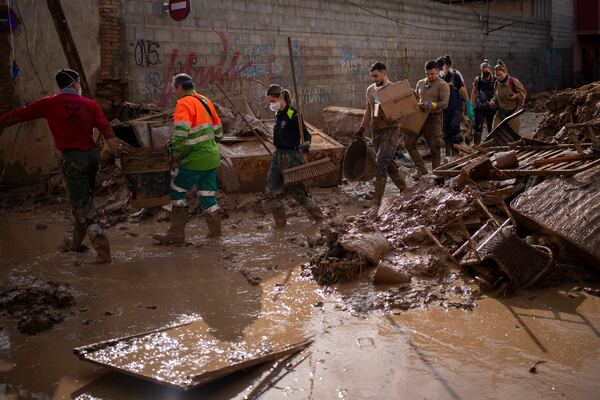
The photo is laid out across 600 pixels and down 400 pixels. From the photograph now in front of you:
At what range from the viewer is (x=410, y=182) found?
9867mm

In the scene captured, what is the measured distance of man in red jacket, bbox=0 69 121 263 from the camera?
5.84 m

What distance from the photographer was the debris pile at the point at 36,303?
4.58 metres

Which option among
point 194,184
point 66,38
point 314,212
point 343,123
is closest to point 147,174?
point 194,184

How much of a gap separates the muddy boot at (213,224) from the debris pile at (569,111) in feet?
12.5

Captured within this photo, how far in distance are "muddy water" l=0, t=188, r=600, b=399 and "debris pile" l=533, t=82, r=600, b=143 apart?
313cm

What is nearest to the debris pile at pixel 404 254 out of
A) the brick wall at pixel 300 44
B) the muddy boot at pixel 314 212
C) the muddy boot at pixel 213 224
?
the muddy boot at pixel 314 212

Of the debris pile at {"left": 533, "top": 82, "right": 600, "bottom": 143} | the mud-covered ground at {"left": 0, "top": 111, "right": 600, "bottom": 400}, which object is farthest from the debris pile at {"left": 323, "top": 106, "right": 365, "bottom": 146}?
the mud-covered ground at {"left": 0, "top": 111, "right": 600, "bottom": 400}

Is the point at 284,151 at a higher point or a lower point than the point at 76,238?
higher

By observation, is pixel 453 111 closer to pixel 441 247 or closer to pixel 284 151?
pixel 284 151

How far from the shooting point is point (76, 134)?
19.4 feet

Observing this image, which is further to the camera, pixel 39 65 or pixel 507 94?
pixel 507 94

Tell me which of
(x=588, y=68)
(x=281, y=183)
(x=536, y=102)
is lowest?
(x=281, y=183)

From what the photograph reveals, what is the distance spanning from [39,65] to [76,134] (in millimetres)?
4644

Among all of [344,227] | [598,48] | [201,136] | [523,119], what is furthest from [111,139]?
[598,48]
